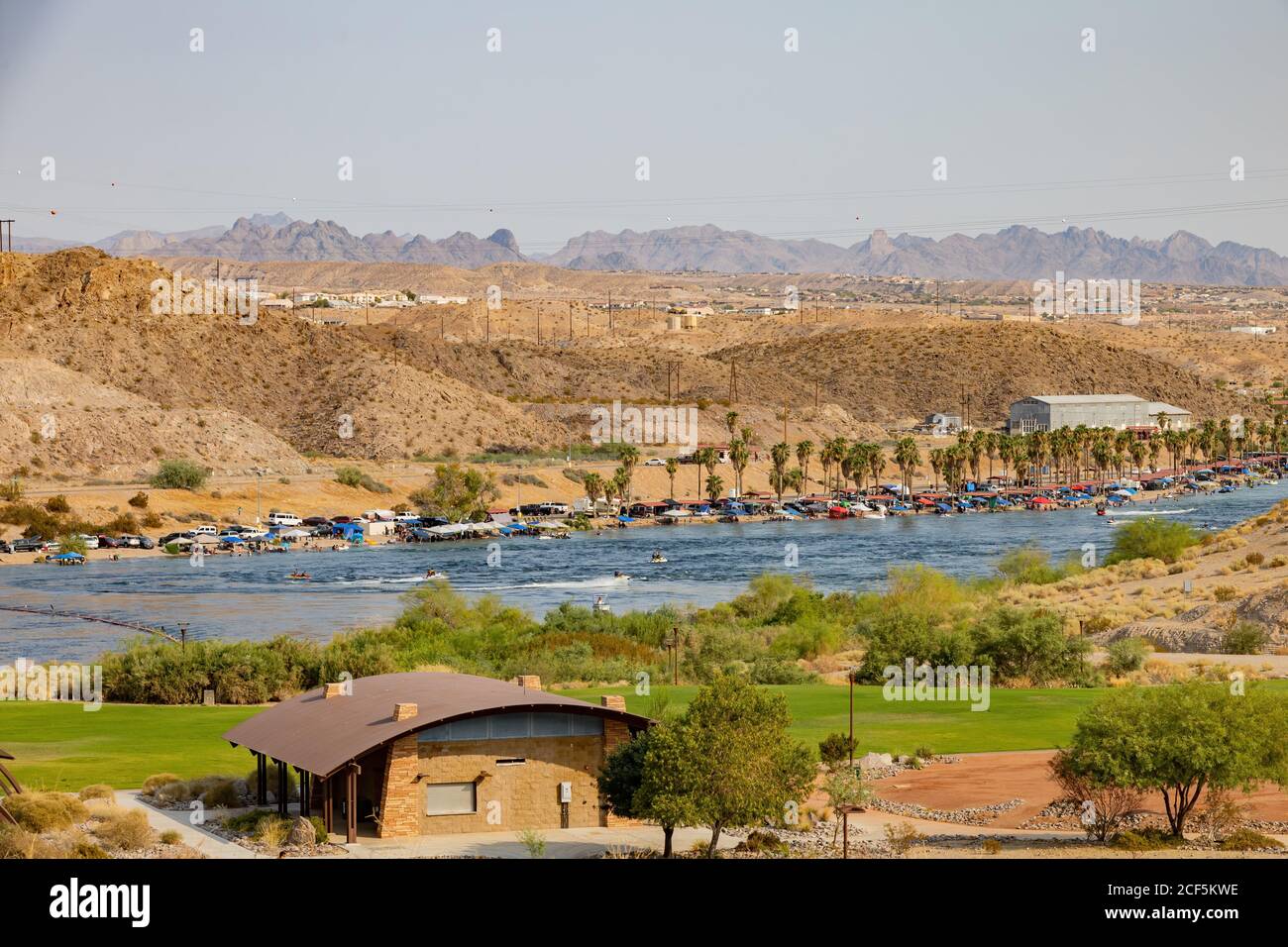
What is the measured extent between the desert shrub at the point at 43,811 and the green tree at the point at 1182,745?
A: 14.9 metres

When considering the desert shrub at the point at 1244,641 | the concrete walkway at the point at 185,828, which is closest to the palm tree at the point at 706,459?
the desert shrub at the point at 1244,641

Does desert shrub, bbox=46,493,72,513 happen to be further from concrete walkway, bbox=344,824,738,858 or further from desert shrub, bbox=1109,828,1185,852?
desert shrub, bbox=1109,828,1185,852

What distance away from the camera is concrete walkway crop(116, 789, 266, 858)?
2352 cm

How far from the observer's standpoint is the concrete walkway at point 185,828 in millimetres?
23516

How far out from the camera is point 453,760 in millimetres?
25297

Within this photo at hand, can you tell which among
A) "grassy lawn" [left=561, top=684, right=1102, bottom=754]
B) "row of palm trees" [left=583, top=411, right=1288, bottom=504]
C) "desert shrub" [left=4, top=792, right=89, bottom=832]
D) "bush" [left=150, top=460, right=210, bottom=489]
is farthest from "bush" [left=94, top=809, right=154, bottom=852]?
"row of palm trees" [left=583, top=411, right=1288, bottom=504]

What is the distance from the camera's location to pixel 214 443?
378 feet

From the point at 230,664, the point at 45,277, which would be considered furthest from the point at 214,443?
the point at 230,664

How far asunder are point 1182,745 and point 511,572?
58640 millimetres
